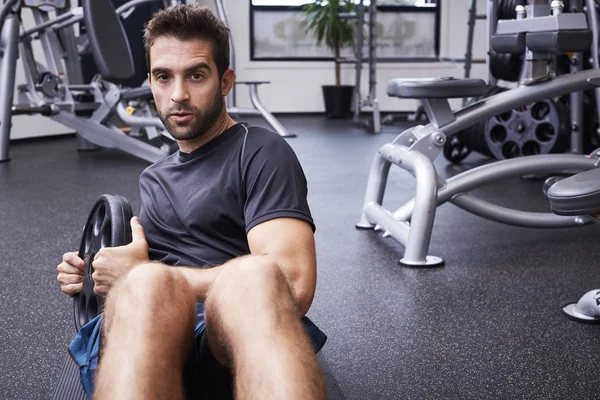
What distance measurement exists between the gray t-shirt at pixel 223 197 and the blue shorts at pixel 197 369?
143 millimetres

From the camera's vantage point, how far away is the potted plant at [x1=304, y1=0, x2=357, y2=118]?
760 centimetres

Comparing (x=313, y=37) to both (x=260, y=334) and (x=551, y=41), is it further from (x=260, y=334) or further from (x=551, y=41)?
(x=260, y=334)

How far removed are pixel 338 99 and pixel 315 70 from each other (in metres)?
0.61

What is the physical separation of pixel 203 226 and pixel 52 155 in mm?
4229

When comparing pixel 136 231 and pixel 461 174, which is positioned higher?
pixel 136 231

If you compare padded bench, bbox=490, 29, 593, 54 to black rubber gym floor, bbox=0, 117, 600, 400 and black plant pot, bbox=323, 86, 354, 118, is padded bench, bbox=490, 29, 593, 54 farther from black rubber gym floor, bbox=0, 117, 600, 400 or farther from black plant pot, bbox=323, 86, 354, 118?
black plant pot, bbox=323, 86, 354, 118

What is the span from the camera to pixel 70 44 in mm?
5047

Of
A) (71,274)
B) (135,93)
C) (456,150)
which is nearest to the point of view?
(71,274)

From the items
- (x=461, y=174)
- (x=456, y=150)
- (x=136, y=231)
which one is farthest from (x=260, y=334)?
(x=456, y=150)

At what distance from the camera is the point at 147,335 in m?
0.84

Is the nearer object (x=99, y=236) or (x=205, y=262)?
(x=205, y=262)

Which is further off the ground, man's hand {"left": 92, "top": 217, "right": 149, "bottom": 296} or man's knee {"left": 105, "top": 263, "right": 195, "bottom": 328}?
man's knee {"left": 105, "top": 263, "right": 195, "bottom": 328}

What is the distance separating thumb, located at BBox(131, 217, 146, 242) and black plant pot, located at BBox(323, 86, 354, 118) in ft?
22.5

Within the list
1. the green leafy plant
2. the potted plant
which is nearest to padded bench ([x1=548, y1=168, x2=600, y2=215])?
the potted plant
